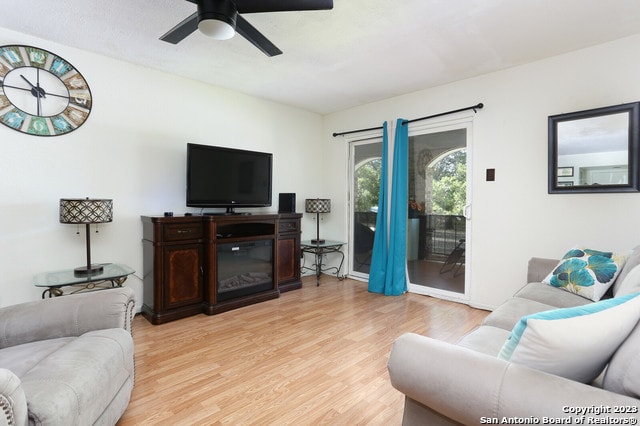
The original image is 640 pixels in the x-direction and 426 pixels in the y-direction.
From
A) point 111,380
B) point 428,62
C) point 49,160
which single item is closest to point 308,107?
point 428,62

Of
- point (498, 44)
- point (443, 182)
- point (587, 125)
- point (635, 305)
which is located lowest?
point (635, 305)

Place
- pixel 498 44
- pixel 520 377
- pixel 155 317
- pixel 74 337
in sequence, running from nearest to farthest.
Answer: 1. pixel 520 377
2. pixel 74 337
3. pixel 498 44
4. pixel 155 317

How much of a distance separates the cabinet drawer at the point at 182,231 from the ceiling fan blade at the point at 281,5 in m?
1.97

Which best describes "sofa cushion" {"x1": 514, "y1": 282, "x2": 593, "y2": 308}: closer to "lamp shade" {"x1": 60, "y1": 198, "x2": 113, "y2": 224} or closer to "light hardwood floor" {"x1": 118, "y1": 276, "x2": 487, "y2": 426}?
"light hardwood floor" {"x1": 118, "y1": 276, "x2": 487, "y2": 426}

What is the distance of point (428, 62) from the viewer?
305 cm

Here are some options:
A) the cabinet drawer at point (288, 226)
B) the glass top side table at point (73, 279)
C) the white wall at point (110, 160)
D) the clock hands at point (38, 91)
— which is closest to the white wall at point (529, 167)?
the cabinet drawer at point (288, 226)

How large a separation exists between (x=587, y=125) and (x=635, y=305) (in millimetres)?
2378

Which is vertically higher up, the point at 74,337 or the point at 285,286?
the point at 74,337

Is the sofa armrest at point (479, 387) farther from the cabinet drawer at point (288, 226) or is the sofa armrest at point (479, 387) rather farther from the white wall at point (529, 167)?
the cabinet drawer at point (288, 226)

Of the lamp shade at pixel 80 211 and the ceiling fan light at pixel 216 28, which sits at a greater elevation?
the ceiling fan light at pixel 216 28

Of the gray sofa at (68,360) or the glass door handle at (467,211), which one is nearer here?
the gray sofa at (68,360)

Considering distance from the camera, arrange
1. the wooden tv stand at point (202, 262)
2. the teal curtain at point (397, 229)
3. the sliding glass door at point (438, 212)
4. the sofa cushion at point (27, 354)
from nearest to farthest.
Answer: the sofa cushion at point (27, 354) → the wooden tv stand at point (202, 262) → the sliding glass door at point (438, 212) → the teal curtain at point (397, 229)

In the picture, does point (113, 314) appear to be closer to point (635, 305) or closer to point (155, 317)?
point (155, 317)

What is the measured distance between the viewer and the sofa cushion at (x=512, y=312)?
1.77m
